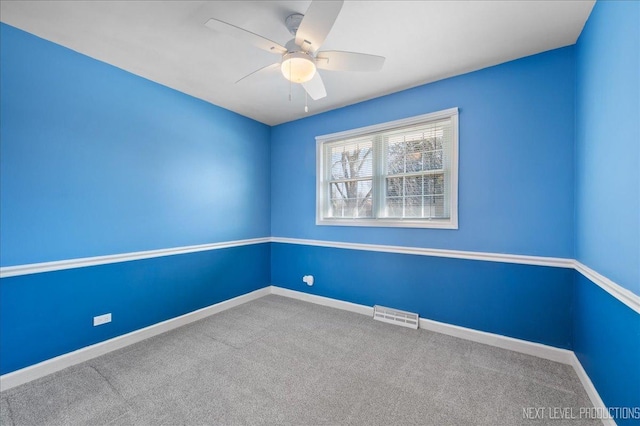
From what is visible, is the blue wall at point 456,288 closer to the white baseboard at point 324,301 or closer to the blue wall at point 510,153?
the white baseboard at point 324,301

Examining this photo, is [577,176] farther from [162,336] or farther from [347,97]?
[162,336]

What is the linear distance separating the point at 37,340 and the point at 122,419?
1.12 meters

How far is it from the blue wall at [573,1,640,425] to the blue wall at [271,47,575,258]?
14cm

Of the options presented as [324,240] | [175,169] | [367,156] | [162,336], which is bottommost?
[162,336]

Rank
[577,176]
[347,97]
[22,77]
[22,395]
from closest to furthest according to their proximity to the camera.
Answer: [22,395]
[22,77]
[577,176]
[347,97]

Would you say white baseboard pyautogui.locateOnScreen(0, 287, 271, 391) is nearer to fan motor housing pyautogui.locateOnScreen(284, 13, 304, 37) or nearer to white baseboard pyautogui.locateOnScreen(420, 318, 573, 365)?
white baseboard pyautogui.locateOnScreen(420, 318, 573, 365)

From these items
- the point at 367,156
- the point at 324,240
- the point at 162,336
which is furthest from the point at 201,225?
the point at 367,156

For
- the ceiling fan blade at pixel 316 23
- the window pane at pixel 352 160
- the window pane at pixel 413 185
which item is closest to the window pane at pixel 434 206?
the window pane at pixel 413 185

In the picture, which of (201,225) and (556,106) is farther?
(201,225)

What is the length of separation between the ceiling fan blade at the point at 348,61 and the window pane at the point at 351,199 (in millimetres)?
1635

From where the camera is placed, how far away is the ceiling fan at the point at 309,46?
1.44 m

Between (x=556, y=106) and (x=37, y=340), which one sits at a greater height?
(x=556, y=106)

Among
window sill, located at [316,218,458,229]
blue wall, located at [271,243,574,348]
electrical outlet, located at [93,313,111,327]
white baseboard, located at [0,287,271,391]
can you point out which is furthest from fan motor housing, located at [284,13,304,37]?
white baseboard, located at [0,287,271,391]

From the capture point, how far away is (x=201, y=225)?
10.5ft
